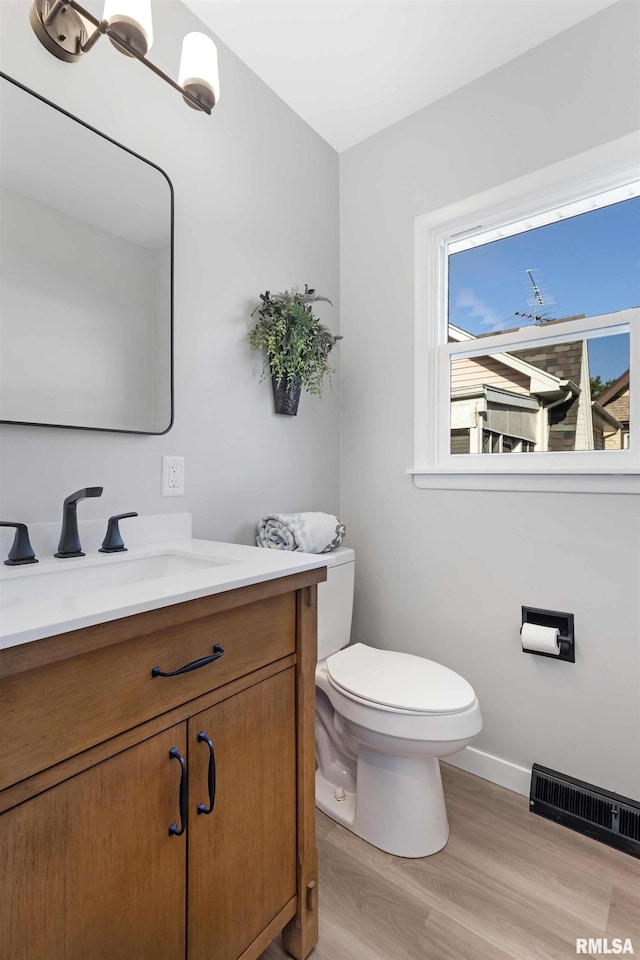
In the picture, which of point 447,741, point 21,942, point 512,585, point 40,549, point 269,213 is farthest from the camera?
point 269,213

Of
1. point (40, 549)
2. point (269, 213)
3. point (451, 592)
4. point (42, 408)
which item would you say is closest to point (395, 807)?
point (451, 592)

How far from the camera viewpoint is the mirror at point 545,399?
1.55 m

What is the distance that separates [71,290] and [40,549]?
2.11ft

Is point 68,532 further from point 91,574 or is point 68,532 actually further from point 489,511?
point 489,511

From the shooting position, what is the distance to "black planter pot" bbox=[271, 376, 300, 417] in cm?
175

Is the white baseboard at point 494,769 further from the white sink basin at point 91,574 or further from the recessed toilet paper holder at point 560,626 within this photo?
the white sink basin at point 91,574

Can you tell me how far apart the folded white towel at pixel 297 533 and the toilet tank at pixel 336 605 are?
76mm

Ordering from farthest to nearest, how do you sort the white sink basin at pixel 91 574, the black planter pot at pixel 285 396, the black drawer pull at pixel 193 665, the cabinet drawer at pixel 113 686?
the black planter pot at pixel 285 396, the white sink basin at pixel 91 574, the black drawer pull at pixel 193 665, the cabinet drawer at pixel 113 686

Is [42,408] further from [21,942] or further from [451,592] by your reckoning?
[451,592]

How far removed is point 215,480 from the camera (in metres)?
1.57

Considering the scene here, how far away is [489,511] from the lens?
1.73 m

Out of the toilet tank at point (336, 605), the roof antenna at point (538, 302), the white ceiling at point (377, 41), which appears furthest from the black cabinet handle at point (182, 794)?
the white ceiling at point (377, 41)

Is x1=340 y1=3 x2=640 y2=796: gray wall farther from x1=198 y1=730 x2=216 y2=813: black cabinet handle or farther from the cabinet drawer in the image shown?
x1=198 y1=730 x2=216 y2=813: black cabinet handle

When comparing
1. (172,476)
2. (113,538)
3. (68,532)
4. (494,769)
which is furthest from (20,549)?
(494,769)
